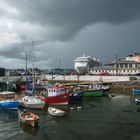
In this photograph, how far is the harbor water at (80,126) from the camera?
135 ft

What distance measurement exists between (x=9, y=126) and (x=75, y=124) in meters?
10.2

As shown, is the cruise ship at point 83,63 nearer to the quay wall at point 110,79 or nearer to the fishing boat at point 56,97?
the quay wall at point 110,79

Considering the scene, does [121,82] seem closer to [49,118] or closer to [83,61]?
[49,118]

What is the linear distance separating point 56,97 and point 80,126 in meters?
22.3

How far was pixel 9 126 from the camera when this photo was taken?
48.8m

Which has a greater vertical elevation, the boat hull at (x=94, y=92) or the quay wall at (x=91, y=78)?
the quay wall at (x=91, y=78)

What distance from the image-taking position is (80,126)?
47.1 meters

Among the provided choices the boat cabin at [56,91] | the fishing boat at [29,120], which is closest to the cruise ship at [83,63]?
the boat cabin at [56,91]

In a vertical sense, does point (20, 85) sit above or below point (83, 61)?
below

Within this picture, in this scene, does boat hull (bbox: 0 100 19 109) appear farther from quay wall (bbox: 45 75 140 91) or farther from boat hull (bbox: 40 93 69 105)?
quay wall (bbox: 45 75 140 91)

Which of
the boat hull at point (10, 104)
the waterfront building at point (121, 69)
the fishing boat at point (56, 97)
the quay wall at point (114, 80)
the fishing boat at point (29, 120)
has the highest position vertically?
the waterfront building at point (121, 69)

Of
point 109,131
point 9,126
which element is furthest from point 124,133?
point 9,126

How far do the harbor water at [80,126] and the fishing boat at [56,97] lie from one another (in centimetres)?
553

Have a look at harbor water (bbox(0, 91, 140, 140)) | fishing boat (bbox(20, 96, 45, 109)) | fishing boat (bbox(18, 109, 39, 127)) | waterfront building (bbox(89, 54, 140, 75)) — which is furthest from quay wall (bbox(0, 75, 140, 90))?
fishing boat (bbox(18, 109, 39, 127))
